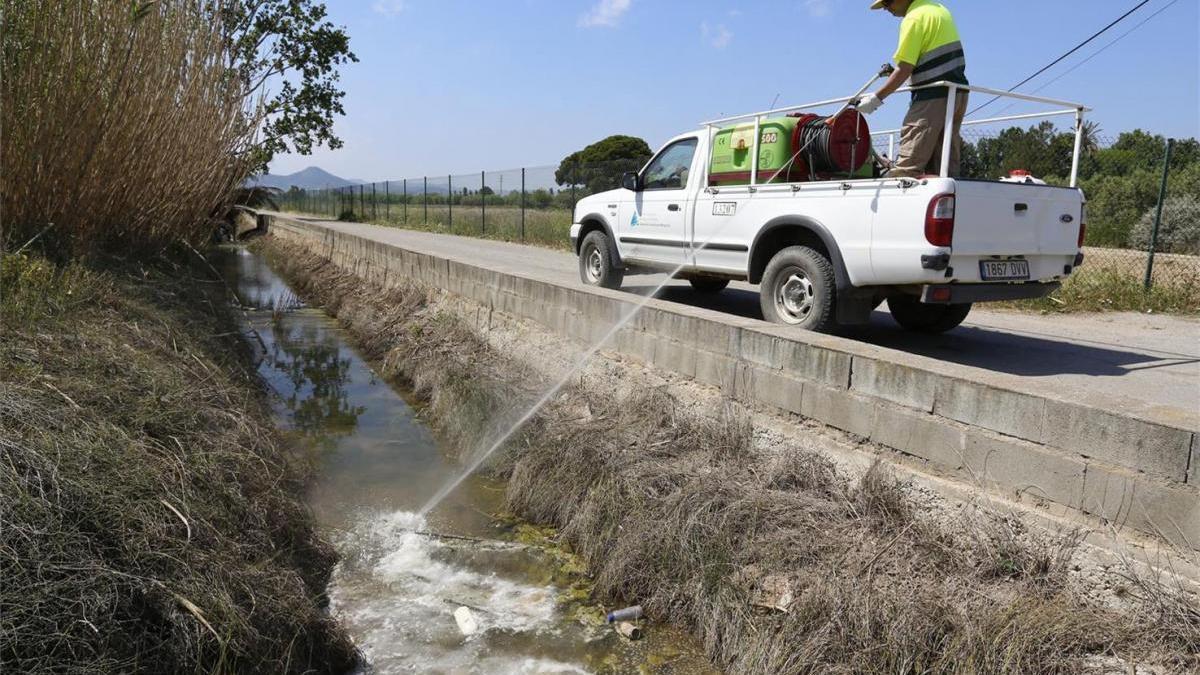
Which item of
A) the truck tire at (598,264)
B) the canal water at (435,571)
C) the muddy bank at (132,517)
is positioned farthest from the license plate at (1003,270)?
the muddy bank at (132,517)

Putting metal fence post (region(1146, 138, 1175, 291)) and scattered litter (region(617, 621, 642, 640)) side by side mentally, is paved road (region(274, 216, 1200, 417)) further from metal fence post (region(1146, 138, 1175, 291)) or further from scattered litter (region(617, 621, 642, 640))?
scattered litter (region(617, 621, 642, 640))

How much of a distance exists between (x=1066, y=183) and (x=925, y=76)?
128 inches

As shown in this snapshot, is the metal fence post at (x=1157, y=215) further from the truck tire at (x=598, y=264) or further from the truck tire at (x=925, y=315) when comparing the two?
the truck tire at (x=598, y=264)

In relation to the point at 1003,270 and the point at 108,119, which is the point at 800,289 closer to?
the point at 1003,270

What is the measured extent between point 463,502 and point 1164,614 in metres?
4.99

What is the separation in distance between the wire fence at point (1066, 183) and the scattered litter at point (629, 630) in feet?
14.9

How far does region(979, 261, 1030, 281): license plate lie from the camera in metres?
5.29

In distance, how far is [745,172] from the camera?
23.1 ft

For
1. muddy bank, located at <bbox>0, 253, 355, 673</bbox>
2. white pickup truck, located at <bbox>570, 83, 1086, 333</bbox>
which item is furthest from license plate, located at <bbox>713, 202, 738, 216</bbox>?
muddy bank, located at <bbox>0, 253, 355, 673</bbox>

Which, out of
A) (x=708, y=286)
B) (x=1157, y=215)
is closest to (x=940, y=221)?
(x=708, y=286)

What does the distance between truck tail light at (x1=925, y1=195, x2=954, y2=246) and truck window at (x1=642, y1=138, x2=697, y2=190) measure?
121 inches

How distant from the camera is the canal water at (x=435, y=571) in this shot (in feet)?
14.4

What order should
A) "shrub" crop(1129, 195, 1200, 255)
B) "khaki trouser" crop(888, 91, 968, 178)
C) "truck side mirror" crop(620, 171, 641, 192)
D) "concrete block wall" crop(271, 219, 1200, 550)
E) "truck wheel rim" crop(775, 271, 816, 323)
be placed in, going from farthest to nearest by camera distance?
"shrub" crop(1129, 195, 1200, 255)
"truck side mirror" crop(620, 171, 641, 192)
"truck wheel rim" crop(775, 271, 816, 323)
"khaki trouser" crop(888, 91, 968, 178)
"concrete block wall" crop(271, 219, 1200, 550)

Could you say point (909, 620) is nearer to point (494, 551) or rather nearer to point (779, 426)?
point (779, 426)
